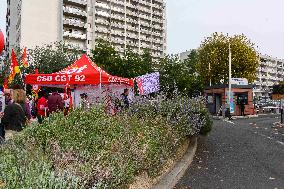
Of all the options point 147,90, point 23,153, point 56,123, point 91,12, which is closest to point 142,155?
point 56,123

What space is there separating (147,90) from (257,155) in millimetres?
6250

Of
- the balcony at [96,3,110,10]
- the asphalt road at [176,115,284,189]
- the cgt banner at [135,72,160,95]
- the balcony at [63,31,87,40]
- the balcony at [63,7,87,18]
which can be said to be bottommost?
the asphalt road at [176,115,284,189]

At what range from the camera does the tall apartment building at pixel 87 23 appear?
68812mm

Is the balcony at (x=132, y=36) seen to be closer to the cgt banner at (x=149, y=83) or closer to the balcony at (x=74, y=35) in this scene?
the balcony at (x=74, y=35)

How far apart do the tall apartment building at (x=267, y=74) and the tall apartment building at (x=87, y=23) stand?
1885 inches

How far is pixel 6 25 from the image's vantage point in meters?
95.9

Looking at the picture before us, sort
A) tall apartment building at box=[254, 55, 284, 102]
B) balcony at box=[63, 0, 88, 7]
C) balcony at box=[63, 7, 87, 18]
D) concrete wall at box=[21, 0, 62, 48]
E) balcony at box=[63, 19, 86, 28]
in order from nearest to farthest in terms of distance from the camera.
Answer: concrete wall at box=[21, 0, 62, 48], balcony at box=[63, 19, 86, 28], balcony at box=[63, 7, 87, 18], balcony at box=[63, 0, 88, 7], tall apartment building at box=[254, 55, 284, 102]

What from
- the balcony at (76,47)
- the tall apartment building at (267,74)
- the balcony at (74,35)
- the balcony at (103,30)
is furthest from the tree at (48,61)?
the tall apartment building at (267,74)

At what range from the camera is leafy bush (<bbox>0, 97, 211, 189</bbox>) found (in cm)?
390

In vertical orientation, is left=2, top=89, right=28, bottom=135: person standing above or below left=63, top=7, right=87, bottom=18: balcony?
below

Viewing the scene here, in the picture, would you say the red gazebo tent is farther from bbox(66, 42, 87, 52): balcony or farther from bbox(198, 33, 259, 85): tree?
bbox(66, 42, 87, 52): balcony

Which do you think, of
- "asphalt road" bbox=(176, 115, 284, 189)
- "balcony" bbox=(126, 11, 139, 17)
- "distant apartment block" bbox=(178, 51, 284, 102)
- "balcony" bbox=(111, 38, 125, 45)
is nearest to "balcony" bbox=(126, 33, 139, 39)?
"balcony" bbox=(111, 38, 125, 45)

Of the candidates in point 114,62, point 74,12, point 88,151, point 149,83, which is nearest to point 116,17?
point 74,12

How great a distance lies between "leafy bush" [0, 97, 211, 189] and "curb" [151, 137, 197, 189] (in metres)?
0.20
